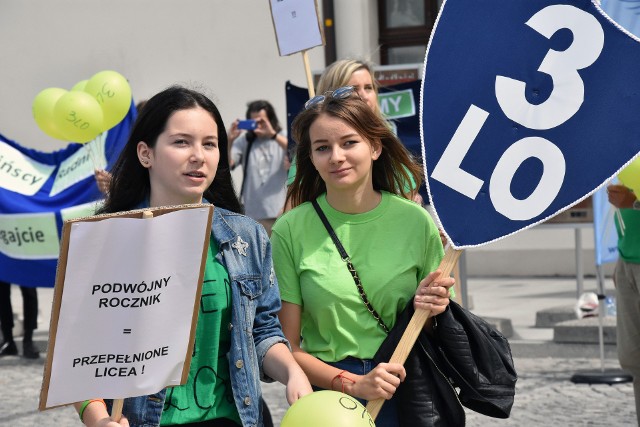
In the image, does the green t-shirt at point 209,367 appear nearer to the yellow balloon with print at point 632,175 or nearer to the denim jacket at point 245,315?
the denim jacket at point 245,315

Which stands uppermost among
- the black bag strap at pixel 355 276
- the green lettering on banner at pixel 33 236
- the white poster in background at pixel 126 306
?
the white poster in background at pixel 126 306

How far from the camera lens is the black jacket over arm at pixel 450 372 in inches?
138

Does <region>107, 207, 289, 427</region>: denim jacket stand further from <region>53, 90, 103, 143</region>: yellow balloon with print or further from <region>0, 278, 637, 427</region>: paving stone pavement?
<region>53, 90, 103, 143</region>: yellow balloon with print

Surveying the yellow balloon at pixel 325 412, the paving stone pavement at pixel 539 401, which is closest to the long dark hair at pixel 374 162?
the yellow balloon at pixel 325 412

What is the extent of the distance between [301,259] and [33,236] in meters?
6.57

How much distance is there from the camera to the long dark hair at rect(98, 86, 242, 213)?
330cm

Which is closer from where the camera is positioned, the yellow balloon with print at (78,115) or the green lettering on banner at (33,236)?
the yellow balloon with print at (78,115)

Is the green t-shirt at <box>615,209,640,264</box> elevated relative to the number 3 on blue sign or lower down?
lower down

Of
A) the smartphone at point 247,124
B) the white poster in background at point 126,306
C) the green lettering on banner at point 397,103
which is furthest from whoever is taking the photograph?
the smartphone at point 247,124

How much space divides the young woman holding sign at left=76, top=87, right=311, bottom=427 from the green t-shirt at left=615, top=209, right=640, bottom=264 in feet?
10.2

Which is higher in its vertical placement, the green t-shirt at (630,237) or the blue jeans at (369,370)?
the blue jeans at (369,370)

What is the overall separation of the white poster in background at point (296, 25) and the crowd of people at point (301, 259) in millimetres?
2953

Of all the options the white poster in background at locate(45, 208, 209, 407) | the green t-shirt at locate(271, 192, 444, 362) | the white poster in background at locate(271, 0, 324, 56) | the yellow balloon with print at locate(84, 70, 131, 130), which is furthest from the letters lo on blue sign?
the yellow balloon with print at locate(84, 70, 131, 130)

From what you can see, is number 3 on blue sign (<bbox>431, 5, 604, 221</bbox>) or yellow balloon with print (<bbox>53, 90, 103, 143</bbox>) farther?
yellow balloon with print (<bbox>53, 90, 103, 143</bbox>)
